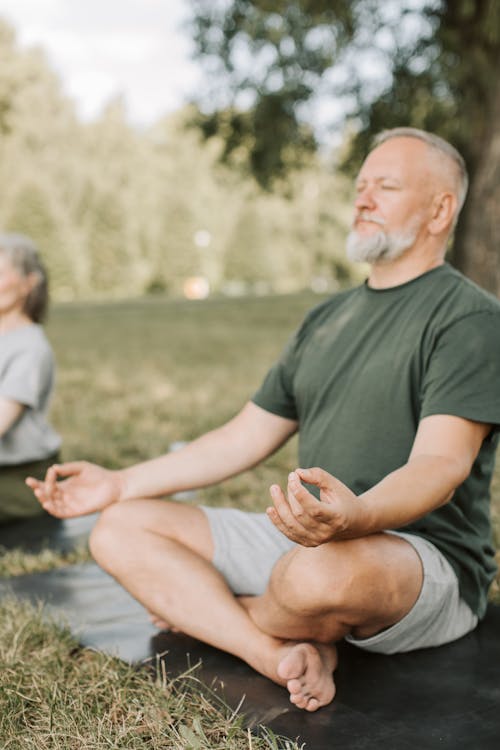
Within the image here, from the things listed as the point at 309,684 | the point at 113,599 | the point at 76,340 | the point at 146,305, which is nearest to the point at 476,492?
the point at 309,684

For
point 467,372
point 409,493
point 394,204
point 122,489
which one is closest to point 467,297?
point 467,372

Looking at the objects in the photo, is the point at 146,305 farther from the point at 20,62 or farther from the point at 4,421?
the point at 4,421

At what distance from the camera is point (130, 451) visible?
19.5 feet

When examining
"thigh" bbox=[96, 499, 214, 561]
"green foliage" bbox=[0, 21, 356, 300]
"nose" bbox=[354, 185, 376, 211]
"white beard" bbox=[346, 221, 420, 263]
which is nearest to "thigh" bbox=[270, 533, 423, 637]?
"thigh" bbox=[96, 499, 214, 561]

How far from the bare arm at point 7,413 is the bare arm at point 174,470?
4.59 feet

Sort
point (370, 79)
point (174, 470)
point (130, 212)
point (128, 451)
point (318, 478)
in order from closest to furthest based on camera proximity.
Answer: point (318, 478) → point (174, 470) → point (128, 451) → point (370, 79) → point (130, 212)

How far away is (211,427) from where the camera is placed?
650 centimetres

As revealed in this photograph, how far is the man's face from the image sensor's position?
2.63m

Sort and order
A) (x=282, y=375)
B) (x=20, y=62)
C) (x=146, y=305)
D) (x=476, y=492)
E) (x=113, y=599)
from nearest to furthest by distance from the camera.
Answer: (x=476, y=492)
(x=282, y=375)
(x=113, y=599)
(x=146, y=305)
(x=20, y=62)

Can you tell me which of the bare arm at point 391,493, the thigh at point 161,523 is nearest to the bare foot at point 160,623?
the thigh at point 161,523

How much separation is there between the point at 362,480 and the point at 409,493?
37 cm

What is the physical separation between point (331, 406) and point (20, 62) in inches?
955

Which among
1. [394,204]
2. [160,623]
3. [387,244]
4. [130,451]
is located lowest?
[130,451]

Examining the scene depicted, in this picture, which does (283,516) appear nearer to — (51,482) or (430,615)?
(430,615)
